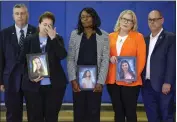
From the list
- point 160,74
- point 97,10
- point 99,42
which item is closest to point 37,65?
point 99,42

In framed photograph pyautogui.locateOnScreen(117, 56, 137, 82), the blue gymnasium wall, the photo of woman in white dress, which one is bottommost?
the photo of woman in white dress

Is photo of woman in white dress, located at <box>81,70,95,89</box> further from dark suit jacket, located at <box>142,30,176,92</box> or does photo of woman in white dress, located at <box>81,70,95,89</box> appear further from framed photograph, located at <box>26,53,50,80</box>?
dark suit jacket, located at <box>142,30,176,92</box>

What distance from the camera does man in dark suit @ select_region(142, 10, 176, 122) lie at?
417cm

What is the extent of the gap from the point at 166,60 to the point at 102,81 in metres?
0.83

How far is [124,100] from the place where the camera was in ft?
13.5

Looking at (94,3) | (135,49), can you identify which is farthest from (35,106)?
(94,3)

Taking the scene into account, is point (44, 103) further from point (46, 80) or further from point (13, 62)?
point (13, 62)

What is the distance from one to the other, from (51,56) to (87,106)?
74 centimetres

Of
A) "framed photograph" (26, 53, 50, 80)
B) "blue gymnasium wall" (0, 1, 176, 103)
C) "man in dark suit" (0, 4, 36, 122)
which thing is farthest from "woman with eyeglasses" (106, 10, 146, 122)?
"blue gymnasium wall" (0, 1, 176, 103)

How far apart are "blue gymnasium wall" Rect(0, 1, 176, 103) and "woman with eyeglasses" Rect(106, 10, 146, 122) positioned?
2.49 meters

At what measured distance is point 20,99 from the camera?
4.27 m

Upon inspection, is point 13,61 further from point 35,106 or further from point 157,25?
point 157,25

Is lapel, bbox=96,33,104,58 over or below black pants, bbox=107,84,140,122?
over

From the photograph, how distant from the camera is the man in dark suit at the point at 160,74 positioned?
4.17 m
